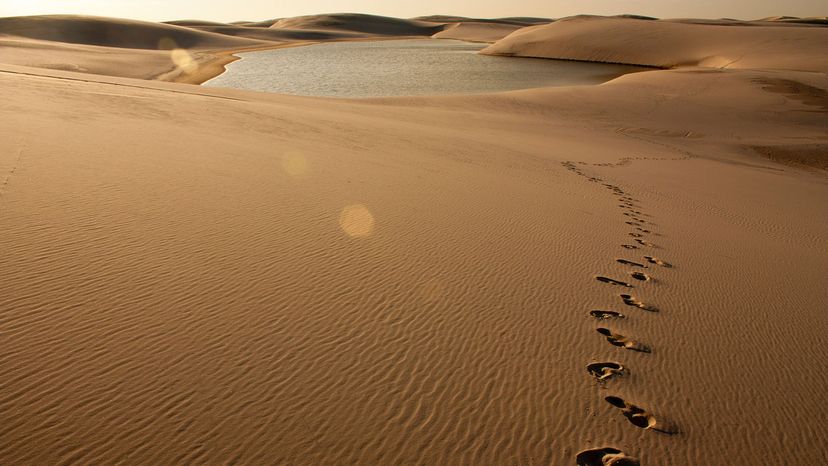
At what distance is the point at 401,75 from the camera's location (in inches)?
1407

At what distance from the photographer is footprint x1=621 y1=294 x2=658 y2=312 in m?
4.11

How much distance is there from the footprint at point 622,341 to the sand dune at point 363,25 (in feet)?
410

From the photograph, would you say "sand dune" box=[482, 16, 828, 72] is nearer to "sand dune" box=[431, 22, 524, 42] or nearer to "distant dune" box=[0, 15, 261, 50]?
"distant dune" box=[0, 15, 261, 50]

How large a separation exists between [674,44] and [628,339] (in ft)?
179

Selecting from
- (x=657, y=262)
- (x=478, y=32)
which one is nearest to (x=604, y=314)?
(x=657, y=262)

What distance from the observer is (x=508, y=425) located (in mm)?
2658

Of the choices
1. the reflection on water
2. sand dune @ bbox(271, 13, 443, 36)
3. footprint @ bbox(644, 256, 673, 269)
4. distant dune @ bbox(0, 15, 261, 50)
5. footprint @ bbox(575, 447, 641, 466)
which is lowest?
footprint @ bbox(575, 447, 641, 466)

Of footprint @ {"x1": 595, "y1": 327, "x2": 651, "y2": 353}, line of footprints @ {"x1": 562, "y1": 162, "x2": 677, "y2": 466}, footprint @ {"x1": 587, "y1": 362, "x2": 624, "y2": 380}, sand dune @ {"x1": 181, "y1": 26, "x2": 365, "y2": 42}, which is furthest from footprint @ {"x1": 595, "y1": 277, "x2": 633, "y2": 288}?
sand dune @ {"x1": 181, "y1": 26, "x2": 365, "y2": 42}

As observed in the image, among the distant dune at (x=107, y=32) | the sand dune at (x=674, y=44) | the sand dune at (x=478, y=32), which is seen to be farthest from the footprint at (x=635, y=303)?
the sand dune at (x=478, y=32)

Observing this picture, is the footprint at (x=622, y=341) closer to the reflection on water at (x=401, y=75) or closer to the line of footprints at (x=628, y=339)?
the line of footprints at (x=628, y=339)

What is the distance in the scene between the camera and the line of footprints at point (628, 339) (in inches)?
100

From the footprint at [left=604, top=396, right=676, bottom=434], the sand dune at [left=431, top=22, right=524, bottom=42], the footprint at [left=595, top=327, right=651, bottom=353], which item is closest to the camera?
the footprint at [left=604, top=396, right=676, bottom=434]

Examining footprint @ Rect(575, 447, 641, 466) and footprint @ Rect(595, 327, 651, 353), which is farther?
footprint @ Rect(595, 327, 651, 353)

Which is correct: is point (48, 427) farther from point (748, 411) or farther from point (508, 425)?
point (748, 411)
